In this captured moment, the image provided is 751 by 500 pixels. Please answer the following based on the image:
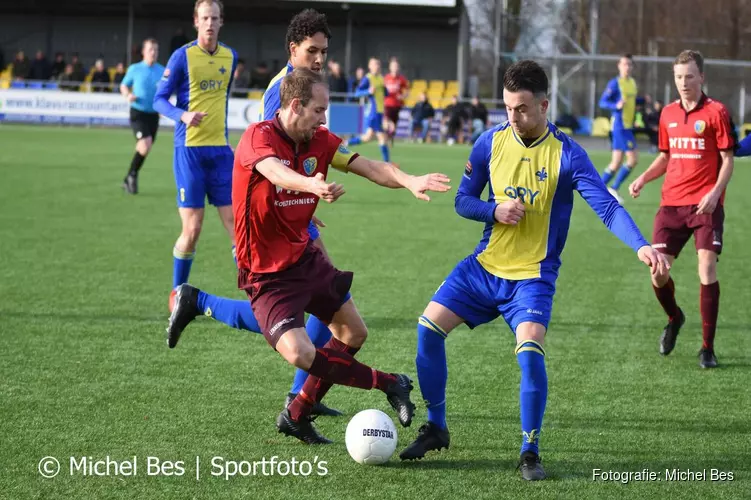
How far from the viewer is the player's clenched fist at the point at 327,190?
3.86 m

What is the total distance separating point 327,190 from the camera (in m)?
3.89

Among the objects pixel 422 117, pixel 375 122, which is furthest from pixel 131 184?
pixel 422 117

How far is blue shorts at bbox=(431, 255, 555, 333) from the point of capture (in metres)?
4.43

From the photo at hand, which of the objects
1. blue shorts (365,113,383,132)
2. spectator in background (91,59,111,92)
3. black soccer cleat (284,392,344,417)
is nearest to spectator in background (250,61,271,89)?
spectator in background (91,59,111,92)

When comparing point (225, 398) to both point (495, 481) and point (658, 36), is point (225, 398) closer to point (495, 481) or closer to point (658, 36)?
point (495, 481)

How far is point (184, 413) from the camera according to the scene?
5090mm

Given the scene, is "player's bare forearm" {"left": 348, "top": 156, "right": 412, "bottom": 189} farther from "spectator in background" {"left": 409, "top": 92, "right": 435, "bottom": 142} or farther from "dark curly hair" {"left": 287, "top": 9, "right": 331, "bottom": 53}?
"spectator in background" {"left": 409, "top": 92, "right": 435, "bottom": 142}

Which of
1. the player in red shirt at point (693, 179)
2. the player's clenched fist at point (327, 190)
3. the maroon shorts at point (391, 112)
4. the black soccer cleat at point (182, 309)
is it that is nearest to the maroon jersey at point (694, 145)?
the player in red shirt at point (693, 179)

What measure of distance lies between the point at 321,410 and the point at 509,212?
1449mm

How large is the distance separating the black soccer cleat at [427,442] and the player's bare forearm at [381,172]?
3.58ft

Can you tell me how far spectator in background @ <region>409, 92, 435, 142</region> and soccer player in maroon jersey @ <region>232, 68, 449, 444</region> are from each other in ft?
87.3

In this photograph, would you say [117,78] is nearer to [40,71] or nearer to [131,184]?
Answer: [40,71]

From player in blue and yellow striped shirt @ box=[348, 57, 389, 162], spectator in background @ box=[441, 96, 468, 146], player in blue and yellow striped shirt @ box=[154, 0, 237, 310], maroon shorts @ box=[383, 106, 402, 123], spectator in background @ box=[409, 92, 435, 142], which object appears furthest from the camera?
spectator in background @ box=[409, 92, 435, 142]

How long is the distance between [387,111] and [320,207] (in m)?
12.9
